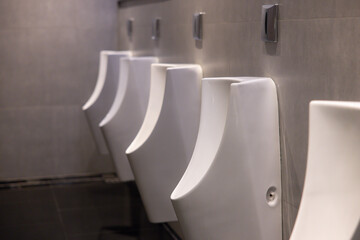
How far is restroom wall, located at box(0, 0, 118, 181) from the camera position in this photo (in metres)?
4.28

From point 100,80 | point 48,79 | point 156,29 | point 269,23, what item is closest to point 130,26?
point 100,80

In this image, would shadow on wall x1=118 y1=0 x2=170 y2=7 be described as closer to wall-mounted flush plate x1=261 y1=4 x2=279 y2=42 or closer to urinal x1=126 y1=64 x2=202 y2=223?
urinal x1=126 y1=64 x2=202 y2=223

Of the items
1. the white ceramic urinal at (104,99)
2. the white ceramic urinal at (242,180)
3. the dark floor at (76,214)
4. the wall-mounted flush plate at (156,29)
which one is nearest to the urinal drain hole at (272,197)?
the white ceramic urinal at (242,180)

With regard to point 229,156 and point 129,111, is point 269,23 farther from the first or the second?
point 129,111

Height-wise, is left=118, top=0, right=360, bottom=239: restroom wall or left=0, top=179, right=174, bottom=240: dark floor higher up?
left=118, top=0, right=360, bottom=239: restroom wall

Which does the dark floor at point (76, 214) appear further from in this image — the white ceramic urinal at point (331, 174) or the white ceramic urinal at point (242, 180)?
the white ceramic urinal at point (331, 174)

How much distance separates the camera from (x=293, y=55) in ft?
6.05

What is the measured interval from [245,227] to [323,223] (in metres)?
0.51

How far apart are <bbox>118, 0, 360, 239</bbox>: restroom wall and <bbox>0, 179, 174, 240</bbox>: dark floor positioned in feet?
4.12

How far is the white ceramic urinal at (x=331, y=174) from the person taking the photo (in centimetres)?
141

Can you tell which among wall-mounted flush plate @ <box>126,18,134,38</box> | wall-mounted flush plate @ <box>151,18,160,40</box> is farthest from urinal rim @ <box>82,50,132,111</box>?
wall-mounted flush plate @ <box>151,18,160,40</box>

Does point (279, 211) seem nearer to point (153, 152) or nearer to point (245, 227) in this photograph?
point (245, 227)

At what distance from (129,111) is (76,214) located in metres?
0.83

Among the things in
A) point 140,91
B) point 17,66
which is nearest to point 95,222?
point 140,91
